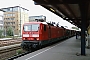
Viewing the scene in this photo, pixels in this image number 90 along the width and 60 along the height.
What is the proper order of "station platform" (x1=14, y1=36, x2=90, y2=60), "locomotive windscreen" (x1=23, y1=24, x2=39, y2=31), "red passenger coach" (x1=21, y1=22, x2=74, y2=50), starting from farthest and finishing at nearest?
"locomotive windscreen" (x1=23, y1=24, x2=39, y2=31) → "red passenger coach" (x1=21, y1=22, x2=74, y2=50) → "station platform" (x1=14, y1=36, x2=90, y2=60)

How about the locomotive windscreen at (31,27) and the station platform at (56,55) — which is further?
the locomotive windscreen at (31,27)

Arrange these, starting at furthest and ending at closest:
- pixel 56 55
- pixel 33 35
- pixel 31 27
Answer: pixel 31 27
pixel 33 35
pixel 56 55

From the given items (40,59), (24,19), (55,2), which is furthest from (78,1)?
(24,19)

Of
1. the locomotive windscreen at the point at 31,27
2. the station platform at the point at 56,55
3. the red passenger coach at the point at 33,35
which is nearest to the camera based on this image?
the station platform at the point at 56,55

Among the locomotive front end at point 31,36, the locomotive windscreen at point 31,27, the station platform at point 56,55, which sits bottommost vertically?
the station platform at point 56,55

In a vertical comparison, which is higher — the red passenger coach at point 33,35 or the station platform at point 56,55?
the red passenger coach at point 33,35

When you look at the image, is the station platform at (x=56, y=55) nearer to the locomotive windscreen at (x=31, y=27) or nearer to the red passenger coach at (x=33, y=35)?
the red passenger coach at (x=33, y=35)

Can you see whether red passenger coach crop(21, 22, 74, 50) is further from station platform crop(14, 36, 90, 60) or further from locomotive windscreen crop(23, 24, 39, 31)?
station platform crop(14, 36, 90, 60)

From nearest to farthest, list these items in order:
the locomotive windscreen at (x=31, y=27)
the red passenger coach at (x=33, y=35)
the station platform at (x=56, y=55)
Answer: the station platform at (x=56, y=55), the red passenger coach at (x=33, y=35), the locomotive windscreen at (x=31, y=27)

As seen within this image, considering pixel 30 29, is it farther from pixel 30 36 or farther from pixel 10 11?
pixel 10 11

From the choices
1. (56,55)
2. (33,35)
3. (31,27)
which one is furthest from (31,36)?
(56,55)

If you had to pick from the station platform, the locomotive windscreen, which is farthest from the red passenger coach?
the station platform

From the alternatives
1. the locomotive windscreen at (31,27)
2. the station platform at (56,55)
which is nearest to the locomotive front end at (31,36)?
the locomotive windscreen at (31,27)

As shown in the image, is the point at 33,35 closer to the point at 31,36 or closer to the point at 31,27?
the point at 31,36
